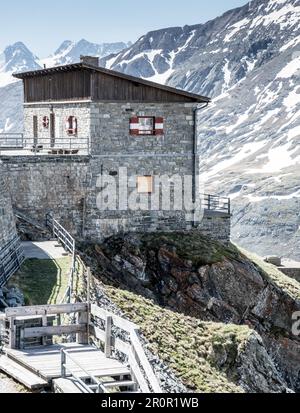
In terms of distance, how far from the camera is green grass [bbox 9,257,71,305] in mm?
30062

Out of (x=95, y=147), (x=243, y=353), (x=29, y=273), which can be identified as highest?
(x=95, y=147)

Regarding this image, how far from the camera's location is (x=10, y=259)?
3391cm

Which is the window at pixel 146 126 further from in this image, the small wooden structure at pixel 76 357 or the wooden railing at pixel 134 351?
the wooden railing at pixel 134 351

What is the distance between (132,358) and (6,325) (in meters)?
3.41

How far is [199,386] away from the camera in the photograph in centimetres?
2816

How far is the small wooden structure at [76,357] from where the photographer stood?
17858 millimetres

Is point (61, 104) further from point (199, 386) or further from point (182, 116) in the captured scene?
point (199, 386)

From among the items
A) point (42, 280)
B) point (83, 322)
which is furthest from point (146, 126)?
point (83, 322)

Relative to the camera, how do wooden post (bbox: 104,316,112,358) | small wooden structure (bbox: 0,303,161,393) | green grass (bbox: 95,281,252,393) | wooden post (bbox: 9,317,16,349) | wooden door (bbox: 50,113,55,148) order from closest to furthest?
small wooden structure (bbox: 0,303,161,393), wooden post (bbox: 104,316,112,358), wooden post (bbox: 9,317,16,349), green grass (bbox: 95,281,252,393), wooden door (bbox: 50,113,55,148)

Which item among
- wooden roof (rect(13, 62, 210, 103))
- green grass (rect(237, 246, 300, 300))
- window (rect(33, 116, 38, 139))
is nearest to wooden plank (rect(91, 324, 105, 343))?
wooden roof (rect(13, 62, 210, 103))

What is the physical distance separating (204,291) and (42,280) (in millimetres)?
12527

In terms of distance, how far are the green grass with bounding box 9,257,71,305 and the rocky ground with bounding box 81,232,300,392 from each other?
268 cm

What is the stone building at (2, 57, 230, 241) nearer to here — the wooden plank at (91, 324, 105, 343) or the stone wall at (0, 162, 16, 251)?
the stone wall at (0, 162, 16, 251)
